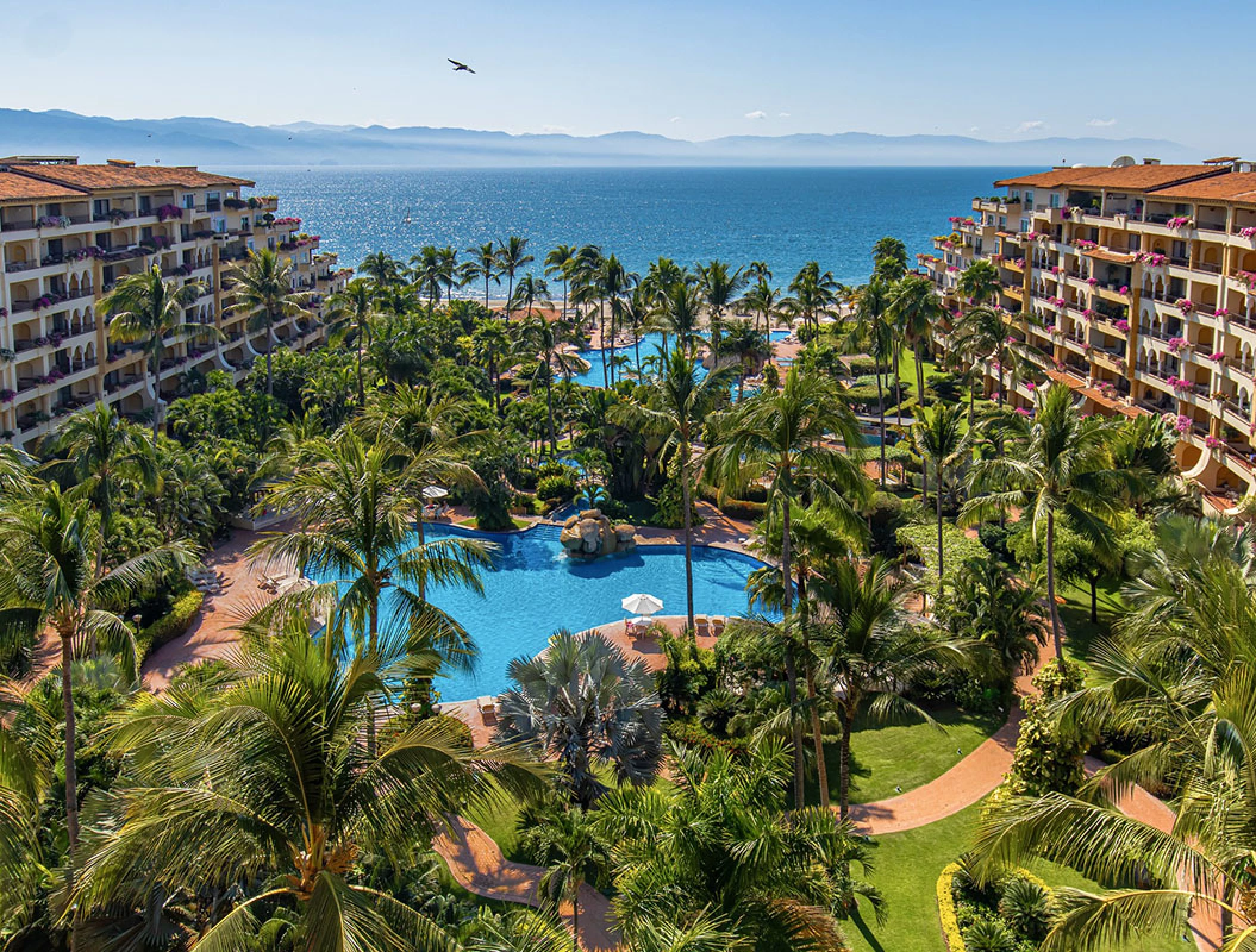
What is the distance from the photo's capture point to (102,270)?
52.8 meters

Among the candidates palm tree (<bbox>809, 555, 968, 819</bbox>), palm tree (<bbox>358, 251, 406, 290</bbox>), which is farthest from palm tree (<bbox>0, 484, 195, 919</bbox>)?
palm tree (<bbox>358, 251, 406, 290</bbox>)

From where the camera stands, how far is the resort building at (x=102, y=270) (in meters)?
45.7

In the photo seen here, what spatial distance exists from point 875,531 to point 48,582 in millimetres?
32336

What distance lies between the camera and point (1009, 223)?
68.2 meters

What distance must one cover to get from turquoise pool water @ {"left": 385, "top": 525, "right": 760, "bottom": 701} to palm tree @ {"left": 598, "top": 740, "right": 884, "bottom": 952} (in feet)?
61.5

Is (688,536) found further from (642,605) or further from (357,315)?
(357,315)

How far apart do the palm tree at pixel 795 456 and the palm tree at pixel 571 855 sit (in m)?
5.69

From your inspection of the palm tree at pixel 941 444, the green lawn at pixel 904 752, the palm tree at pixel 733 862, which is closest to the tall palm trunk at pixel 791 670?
the green lawn at pixel 904 752

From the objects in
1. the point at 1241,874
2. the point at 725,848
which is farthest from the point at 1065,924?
the point at 725,848

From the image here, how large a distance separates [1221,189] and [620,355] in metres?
47.5

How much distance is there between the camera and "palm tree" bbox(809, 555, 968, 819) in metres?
20.9

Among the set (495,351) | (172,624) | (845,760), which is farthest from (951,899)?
(495,351)

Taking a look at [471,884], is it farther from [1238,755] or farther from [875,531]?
[875,531]

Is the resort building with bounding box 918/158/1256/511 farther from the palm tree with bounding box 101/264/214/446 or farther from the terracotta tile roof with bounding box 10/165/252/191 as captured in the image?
the terracotta tile roof with bounding box 10/165/252/191
